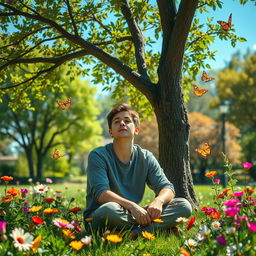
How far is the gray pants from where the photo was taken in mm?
3576

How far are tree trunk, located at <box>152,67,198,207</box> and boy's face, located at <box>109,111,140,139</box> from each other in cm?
182

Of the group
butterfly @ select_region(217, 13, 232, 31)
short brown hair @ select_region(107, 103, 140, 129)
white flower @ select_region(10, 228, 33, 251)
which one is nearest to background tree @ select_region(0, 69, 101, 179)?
butterfly @ select_region(217, 13, 232, 31)

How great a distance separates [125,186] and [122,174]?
0.44 feet

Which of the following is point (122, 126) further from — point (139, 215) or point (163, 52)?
point (163, 52)

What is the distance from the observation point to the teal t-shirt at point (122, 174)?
3.90 meters

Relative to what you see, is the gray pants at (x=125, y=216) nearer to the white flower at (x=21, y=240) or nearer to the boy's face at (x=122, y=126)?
the boy's face at (x=122, y=126)

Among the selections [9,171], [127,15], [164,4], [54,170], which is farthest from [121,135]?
[54,170]

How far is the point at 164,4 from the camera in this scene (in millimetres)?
6066

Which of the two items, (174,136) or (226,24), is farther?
(226,24)

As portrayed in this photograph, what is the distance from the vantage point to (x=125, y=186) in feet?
→ 13.5

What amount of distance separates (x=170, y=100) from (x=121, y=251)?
3.40 metres

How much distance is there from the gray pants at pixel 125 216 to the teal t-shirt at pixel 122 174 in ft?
0.77

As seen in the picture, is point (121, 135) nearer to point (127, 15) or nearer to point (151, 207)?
point (151, 207)

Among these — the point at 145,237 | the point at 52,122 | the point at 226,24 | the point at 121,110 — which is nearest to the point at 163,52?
the point at 226,24
